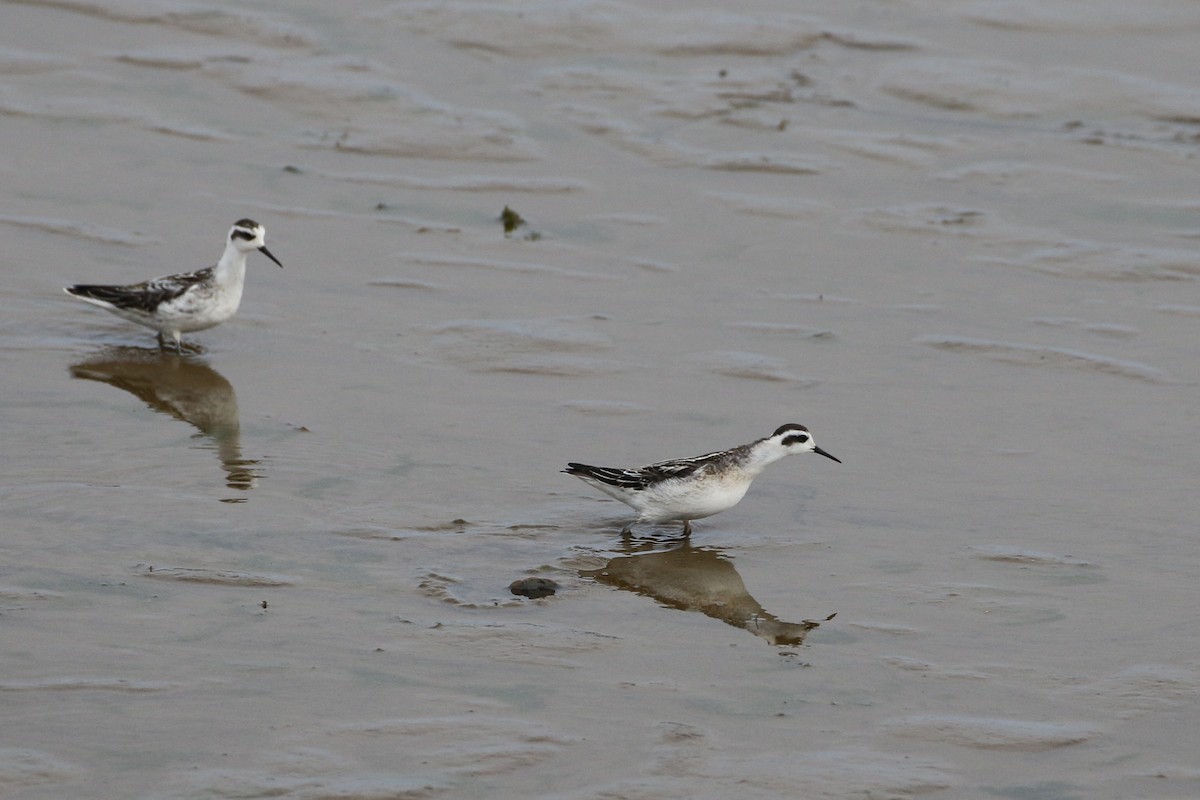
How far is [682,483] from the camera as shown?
10734 mm

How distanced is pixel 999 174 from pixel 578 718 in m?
14.2

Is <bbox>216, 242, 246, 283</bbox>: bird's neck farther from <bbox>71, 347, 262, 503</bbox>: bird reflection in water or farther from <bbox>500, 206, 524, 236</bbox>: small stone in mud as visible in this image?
<bbox>500, 206, 524, 236</bbox>: small stone in mud

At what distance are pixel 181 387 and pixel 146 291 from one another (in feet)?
4.47

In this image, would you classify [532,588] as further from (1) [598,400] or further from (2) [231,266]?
(2) [231,266]

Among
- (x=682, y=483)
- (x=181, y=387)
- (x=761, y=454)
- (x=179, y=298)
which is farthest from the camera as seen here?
(x=179, y=298)

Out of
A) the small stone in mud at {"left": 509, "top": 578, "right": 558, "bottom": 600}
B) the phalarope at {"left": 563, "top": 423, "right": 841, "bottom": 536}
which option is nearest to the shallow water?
the small stone in mud at {"left": 509, "top": 578, "right": 558, "bottom": 600}

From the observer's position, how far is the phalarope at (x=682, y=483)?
10.8 meters

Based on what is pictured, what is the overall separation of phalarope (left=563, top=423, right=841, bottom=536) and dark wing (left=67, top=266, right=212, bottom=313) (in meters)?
5.18

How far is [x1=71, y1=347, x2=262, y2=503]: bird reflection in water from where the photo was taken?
1198 centimetres

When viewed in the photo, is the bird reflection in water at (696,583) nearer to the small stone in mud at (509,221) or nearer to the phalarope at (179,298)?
the phalarope at (179,298)

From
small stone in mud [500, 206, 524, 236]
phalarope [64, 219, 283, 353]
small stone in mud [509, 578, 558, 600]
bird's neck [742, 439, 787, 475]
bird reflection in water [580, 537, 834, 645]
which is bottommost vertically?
small stone in mud [509, 578, 558, 600]

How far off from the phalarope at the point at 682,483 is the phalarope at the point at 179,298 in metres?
5.01

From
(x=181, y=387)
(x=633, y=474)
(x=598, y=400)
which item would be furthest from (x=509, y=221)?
(x=633, y=474)

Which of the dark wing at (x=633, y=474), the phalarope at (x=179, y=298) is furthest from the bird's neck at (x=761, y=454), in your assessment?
the phalarope at (x=179, y=298)
